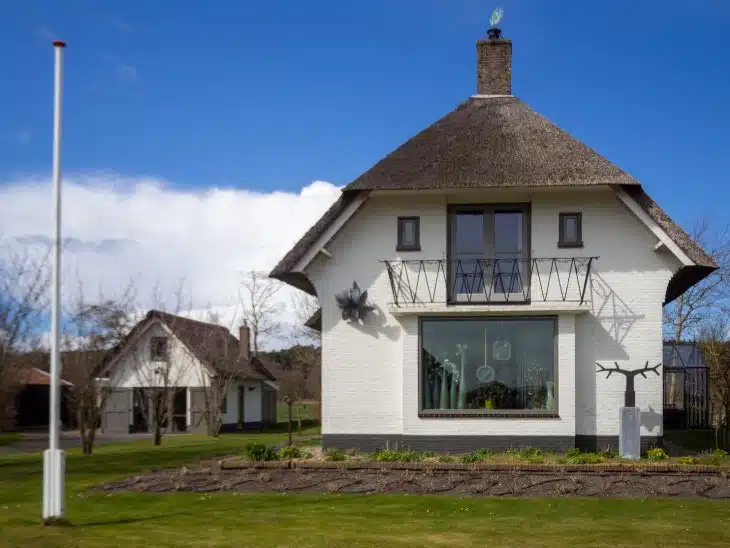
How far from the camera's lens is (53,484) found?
36.9ft

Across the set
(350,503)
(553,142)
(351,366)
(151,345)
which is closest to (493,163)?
(553,142)

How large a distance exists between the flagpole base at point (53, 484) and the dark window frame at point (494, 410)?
9.68 meters

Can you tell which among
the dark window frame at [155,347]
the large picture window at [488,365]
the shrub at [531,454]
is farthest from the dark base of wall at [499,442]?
the dark window frame at [155,347]

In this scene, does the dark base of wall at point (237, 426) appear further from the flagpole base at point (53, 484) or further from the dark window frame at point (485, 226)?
the flagpole base at point (53, 484)

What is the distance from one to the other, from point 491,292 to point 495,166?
2.66 m

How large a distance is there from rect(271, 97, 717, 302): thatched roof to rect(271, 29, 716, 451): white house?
0.04 metres

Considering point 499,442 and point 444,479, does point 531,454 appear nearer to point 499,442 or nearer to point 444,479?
point 499,442

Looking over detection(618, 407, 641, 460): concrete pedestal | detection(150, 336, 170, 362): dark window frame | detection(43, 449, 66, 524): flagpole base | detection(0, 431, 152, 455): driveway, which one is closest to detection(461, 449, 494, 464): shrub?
detection(618, 407, 641, 460): concrete pedestal

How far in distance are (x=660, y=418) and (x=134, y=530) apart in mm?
12154

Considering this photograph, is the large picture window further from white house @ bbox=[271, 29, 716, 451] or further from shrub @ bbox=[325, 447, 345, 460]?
shrub @ bbox=[325, 447, 345, 460]

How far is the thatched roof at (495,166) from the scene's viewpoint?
19281 mm

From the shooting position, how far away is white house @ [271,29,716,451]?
19.5 metres

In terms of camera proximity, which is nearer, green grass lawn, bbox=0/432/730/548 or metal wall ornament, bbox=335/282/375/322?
green grass lawn, bbox=0/432/730/548

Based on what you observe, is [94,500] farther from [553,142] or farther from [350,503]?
[553,142]
